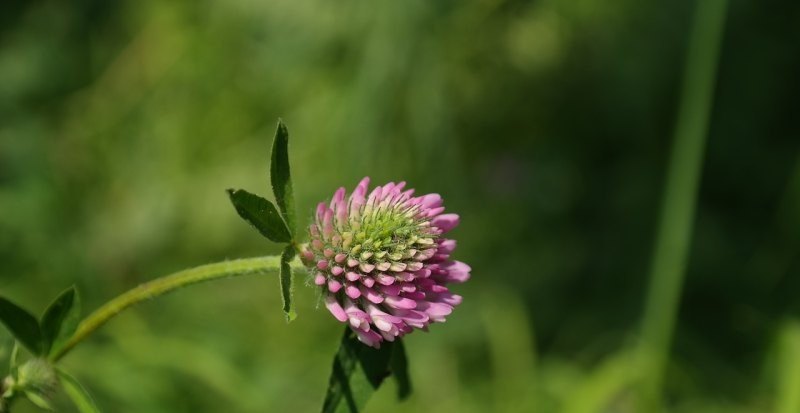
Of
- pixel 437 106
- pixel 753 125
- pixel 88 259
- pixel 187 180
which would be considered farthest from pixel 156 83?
pixel 753 125

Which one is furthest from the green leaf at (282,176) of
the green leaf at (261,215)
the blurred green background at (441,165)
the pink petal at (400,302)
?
the blurred green background at (441,165)

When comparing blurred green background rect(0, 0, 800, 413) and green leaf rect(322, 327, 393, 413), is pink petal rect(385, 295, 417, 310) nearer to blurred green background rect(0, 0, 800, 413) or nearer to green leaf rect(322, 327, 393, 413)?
green leaf rect(322, 327, 393, 413)

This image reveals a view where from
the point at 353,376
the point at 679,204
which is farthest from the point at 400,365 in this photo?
the point at 679,204

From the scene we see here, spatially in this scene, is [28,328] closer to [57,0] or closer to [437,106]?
[437,106]

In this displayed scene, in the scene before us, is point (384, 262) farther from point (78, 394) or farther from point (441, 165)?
point (441, 165)

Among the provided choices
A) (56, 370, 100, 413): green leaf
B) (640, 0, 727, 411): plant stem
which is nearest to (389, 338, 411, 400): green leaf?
(56, 370, 100, 413): green leaf
